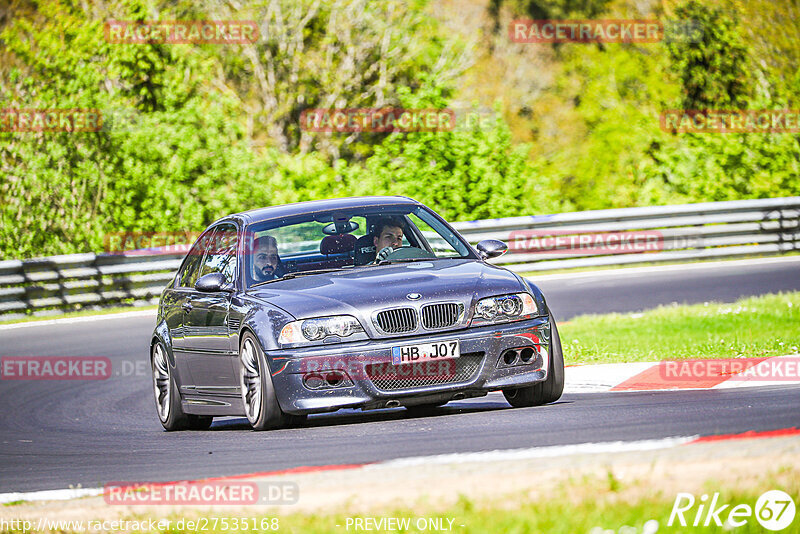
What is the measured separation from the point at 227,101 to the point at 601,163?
1963 centimetres

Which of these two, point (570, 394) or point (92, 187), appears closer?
point (570, 394)

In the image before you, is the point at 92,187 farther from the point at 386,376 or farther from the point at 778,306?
the point at 386,376

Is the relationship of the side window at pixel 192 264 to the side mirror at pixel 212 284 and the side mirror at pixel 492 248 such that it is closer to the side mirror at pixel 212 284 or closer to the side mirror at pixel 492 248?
the side mirror at pixel 212 284

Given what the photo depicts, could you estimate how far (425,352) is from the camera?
7602 mm

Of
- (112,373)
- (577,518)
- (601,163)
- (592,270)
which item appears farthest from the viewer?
(601,163)

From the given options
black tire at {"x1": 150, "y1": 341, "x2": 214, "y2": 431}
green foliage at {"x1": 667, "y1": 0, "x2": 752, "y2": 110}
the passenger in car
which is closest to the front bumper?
the passenger in car

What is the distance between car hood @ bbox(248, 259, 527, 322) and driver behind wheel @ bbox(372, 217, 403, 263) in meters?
0.40

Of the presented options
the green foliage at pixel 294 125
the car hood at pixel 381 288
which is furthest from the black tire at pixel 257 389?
the green foliage at pixel 294 125

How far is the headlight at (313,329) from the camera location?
7684 mm

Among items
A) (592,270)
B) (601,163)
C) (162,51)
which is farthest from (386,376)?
(601,163)

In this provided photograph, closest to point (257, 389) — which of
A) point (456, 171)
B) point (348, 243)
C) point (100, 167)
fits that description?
point (348, 243)

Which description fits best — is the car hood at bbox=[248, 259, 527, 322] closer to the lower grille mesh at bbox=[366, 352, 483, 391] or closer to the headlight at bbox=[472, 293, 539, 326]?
the headlight at bbox=[472, 293, 539, 326]

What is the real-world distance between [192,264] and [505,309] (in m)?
3.11

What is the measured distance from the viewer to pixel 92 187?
23.4 metres
